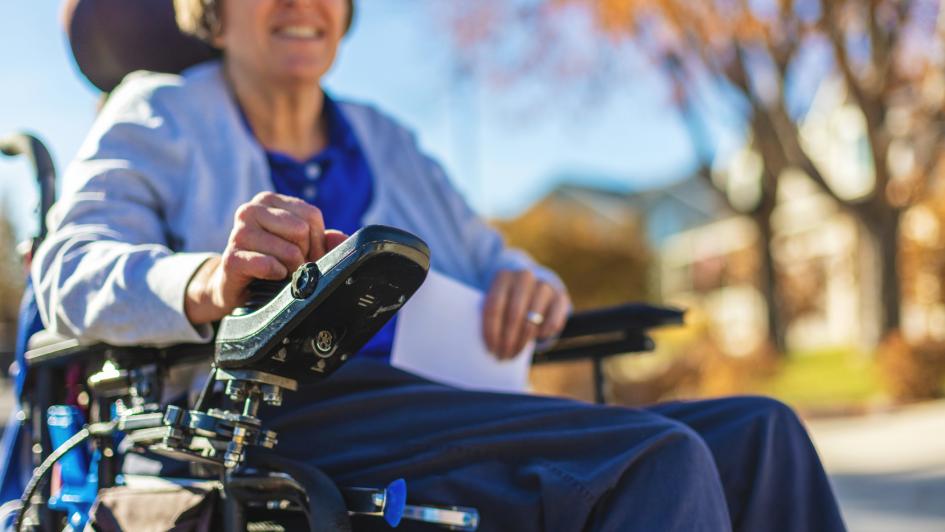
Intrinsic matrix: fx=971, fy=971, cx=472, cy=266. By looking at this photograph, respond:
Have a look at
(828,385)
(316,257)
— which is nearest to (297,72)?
(316,257)

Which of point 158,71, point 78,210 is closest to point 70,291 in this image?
point 78,210

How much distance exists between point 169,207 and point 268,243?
566 millimetres

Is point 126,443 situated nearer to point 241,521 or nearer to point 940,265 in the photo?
point 241,521

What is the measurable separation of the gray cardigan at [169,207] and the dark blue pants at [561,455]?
250mm

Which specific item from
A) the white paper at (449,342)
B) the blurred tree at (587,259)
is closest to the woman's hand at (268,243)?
the white paper at (449,342)

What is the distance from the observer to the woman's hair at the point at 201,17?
1766 mm

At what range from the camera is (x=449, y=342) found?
1.61m

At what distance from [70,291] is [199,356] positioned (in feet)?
0.64

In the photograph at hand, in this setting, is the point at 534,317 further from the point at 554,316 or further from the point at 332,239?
the point at 332,239

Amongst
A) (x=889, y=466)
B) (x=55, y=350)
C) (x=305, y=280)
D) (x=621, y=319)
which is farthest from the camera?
(x=889, y=466)

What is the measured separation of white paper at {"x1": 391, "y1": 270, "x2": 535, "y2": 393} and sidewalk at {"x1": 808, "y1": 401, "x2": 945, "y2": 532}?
2445 millimetres

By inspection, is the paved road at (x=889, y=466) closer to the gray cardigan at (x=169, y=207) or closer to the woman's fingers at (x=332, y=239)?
the gray cardigan at (x=169, y=207)

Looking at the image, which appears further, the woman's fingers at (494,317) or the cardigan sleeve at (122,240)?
the woman's fingers at (494,317)

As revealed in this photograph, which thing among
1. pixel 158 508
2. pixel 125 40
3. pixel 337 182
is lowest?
pixel 158 508
